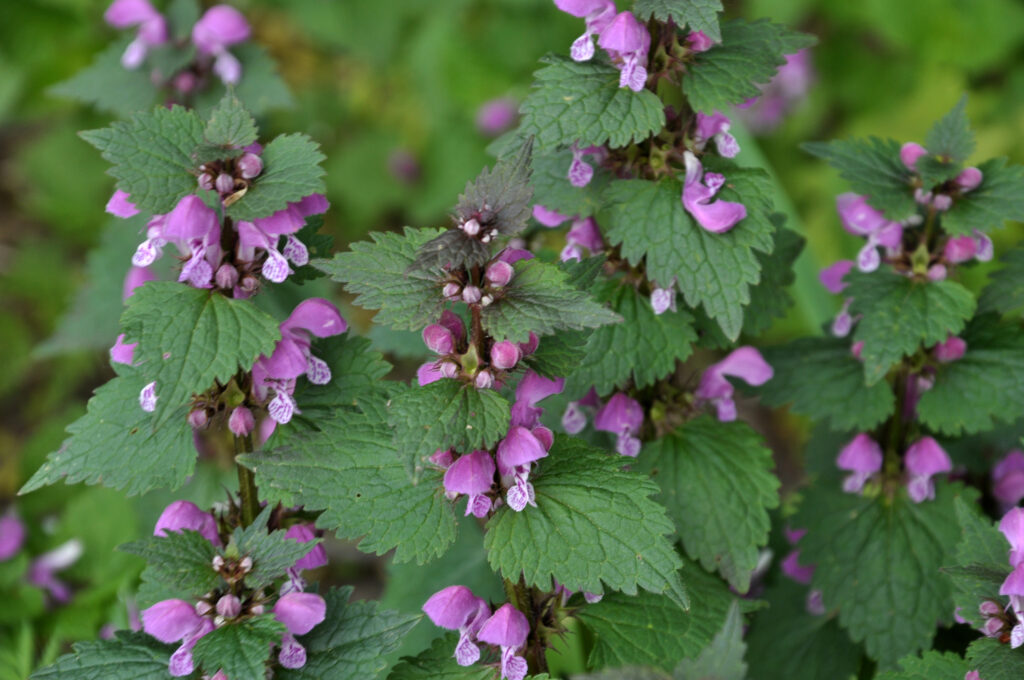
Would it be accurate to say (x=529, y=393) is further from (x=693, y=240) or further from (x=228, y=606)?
(x=228, y=606)

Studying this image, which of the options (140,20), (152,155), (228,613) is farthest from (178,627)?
(140,20)

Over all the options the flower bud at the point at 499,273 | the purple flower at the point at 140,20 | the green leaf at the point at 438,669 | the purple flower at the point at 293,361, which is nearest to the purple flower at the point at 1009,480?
the green leaf at the point at 438,669

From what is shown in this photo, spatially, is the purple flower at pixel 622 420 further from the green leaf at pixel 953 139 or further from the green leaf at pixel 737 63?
the green leaf at pixel 953 139

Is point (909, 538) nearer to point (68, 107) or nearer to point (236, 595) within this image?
point (236, 595)

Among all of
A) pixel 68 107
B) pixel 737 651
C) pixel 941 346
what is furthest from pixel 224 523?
pixel 68 107

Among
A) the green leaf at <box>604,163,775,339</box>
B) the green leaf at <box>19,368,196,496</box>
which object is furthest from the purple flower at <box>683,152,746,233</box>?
the green leaf at <box>19,368,196,496</box>

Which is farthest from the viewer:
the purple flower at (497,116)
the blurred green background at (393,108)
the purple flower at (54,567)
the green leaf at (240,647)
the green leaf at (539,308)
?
the purple flower at (497,116)
